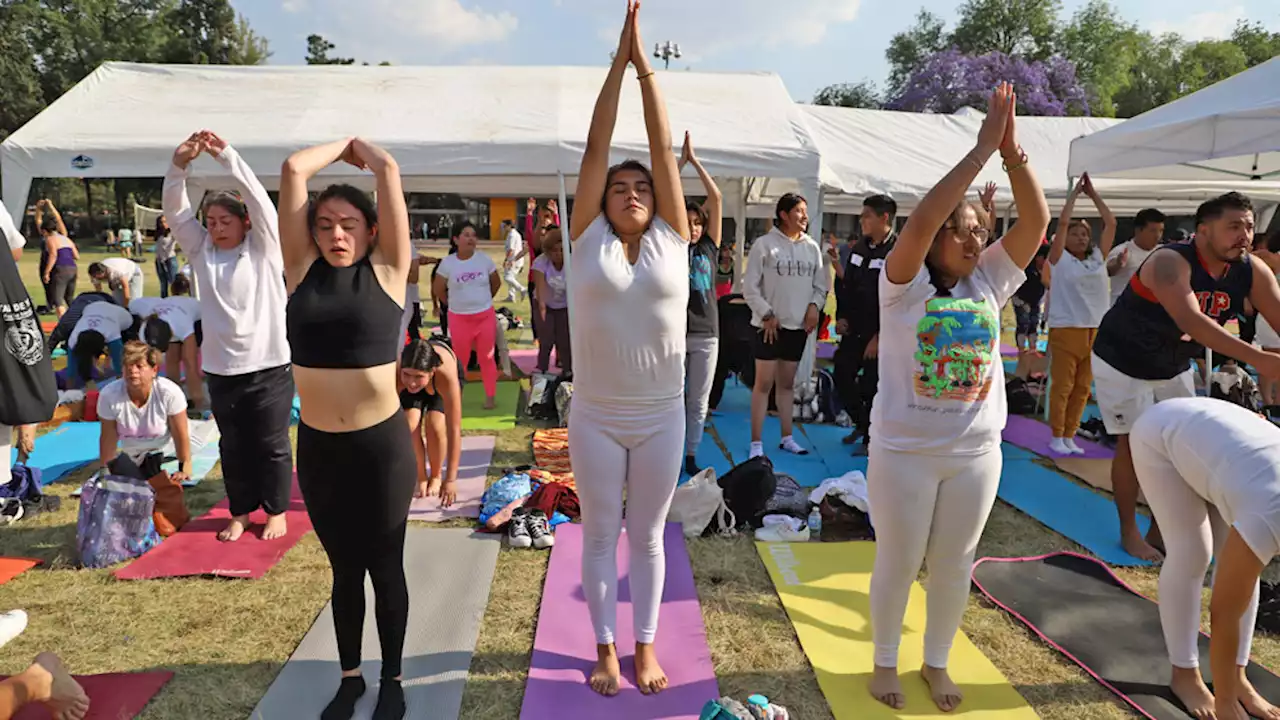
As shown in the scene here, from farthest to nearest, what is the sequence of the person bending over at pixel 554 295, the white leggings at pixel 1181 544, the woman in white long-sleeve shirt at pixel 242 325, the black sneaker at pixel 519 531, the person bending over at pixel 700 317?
the person bending over at pixel 554 295 < the person bending over at pixel 700 317 < the black sneaker at pixel 519 531 < the woman in white long-sleeve shirt at pixel 242 325 < the white leggings at pixel 1181 544

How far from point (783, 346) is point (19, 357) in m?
4.24

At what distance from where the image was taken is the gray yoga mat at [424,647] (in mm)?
2605

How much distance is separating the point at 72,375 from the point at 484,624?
635 centimetres

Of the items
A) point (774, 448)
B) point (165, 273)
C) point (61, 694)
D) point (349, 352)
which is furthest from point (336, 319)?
point (165, 273)

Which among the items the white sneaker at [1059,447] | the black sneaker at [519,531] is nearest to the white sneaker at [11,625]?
the black sneaker at [519,531]

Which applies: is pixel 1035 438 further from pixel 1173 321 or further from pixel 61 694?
pixel 61 694

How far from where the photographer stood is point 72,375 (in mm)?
7105

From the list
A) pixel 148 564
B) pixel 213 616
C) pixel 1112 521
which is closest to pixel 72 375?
pixel 148 564

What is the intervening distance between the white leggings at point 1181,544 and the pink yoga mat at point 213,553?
12.6 ft

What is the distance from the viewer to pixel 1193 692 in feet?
8.47

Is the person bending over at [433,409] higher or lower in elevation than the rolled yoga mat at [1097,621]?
higher

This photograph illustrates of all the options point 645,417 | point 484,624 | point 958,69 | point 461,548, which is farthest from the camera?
point 958,69

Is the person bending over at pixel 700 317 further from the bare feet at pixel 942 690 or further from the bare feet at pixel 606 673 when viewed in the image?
the bare feet at pixel 942 690

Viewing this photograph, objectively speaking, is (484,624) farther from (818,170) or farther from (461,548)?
(818,170)
